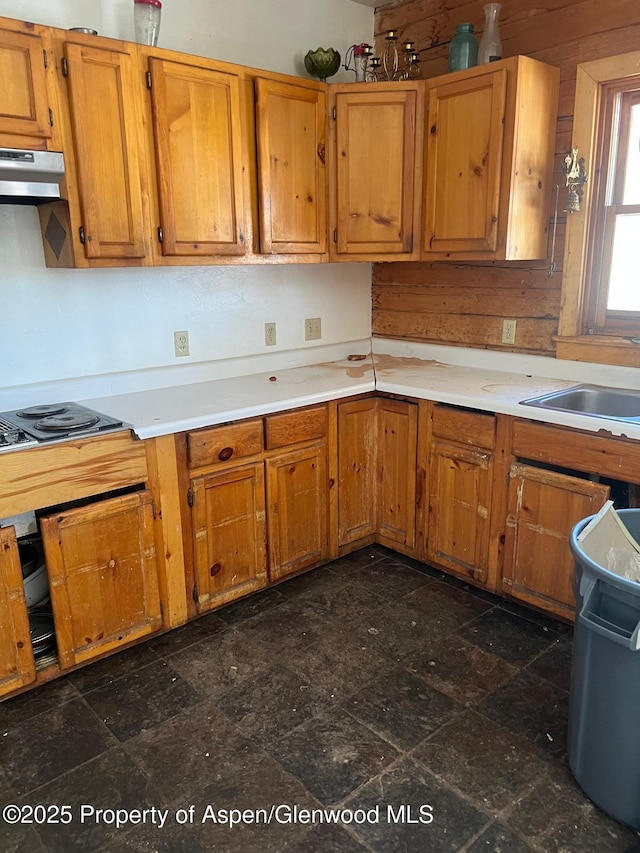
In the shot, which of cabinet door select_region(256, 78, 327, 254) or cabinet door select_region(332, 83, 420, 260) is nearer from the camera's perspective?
cabinet door select_region(256, 78, 327, 254)

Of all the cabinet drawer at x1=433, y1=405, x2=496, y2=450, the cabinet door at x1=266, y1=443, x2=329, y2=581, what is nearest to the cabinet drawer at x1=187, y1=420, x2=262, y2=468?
the cabinet door at x1=266, y1=443, x2=329, y2=581

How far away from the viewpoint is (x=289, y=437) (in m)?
2.61

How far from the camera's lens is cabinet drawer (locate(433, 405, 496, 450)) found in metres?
2.50

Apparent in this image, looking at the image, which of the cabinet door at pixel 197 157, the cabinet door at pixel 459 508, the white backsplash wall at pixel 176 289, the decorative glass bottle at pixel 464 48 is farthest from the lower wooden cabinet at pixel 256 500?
the decorative glass bottle at pixel 464 48

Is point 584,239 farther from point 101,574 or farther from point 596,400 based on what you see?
point 101,574

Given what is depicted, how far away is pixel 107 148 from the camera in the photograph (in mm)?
2162

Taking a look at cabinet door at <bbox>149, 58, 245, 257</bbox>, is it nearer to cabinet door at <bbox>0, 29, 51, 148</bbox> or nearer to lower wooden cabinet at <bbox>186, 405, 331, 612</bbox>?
cabinet door at <bbox>0, 29, 51, 148</bbox>

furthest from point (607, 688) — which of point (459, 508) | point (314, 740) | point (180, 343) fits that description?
point (180, 343)

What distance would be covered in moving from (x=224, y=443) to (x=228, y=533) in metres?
0.37

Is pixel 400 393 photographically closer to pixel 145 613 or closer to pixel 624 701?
pixel 145 613

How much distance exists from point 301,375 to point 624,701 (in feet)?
6.33

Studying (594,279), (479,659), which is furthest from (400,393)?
(479,659)

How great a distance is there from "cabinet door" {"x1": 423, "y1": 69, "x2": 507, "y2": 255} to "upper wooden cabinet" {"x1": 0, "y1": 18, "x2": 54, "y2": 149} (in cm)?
154

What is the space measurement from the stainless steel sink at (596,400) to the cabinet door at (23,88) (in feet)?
6.30
